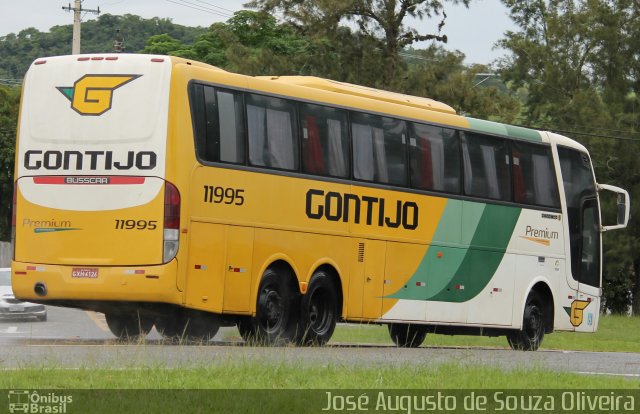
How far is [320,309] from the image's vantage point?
20.8 metres

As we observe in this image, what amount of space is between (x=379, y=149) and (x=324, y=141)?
1.34m

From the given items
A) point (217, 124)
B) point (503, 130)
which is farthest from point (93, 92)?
point (503, 130)

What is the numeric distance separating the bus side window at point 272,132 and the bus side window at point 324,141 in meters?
0.25

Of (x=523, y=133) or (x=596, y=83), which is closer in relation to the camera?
(x=523, y=133)

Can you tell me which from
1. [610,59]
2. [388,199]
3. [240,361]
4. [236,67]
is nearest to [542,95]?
[610,59]

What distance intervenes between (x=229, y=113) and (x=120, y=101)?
1.44 metres

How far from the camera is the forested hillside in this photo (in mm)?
125312

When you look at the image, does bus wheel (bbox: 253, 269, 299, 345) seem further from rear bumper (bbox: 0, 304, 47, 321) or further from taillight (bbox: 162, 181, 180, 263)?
rear bumper (bbox: 0, 304, 47, 321)

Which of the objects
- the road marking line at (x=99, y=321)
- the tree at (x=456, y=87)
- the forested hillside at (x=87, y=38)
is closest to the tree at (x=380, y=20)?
the tree at (x=456, y=87)

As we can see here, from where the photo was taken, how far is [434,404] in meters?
10.9

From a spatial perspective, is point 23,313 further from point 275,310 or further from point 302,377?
point 302,377

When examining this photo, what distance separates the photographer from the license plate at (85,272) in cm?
1820

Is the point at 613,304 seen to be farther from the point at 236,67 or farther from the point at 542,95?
the point at 236,67

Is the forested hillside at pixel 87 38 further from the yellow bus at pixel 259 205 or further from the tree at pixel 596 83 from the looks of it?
the yellow bus at pixel 259 205
